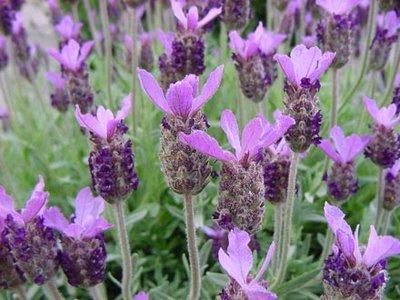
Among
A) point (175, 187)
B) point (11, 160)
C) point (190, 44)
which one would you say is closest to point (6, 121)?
point (11, 160)

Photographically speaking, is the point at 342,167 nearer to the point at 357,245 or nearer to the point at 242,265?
the point at 357,245

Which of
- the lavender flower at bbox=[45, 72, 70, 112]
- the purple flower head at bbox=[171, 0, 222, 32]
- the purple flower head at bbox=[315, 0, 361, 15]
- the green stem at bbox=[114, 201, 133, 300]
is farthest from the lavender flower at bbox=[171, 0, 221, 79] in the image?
the lavender flower at bbox=[45, 72, 70, 112]

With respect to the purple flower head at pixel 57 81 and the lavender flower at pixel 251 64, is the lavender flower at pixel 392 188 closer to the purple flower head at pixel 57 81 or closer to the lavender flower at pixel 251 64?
the lavender flower at pixel 251 64

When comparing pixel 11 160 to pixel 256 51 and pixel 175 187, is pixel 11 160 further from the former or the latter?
pixel 175 187

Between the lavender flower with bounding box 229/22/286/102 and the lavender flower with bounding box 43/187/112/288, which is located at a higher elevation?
the lavender flower with bounding box 229/22/286/102

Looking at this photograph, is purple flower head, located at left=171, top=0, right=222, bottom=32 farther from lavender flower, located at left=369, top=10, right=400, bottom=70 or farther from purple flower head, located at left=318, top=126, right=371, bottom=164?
lavender flower, located at left=369, top=10, right=400, bottom=70
